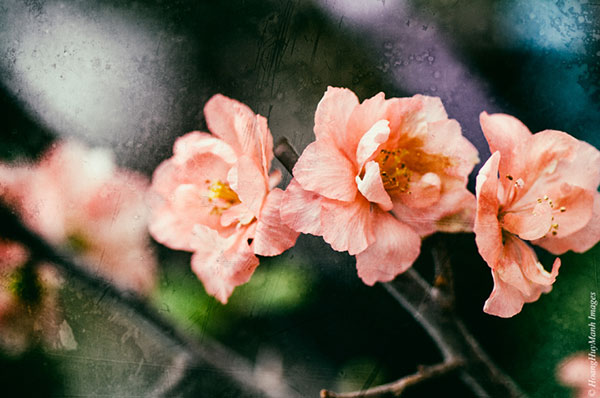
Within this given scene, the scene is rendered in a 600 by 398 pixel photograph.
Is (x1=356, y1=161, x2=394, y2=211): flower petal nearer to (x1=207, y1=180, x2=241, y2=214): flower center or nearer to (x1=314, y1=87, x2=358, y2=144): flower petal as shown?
(x1=314, y1=87, x2=358, y2=144): flower petal

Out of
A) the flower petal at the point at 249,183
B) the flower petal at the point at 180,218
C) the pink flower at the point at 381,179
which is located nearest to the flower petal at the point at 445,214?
the pink flower at the point at 381,179

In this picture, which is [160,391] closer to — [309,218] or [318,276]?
[318,276]

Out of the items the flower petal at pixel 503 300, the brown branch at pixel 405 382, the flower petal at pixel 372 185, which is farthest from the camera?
the brown branch at pixel 405 382

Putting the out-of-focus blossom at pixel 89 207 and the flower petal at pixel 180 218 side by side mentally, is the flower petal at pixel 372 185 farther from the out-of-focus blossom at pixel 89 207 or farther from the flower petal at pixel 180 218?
the out-of-focus blossom at pixel 89 207

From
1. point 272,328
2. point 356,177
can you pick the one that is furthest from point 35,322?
point 356,177

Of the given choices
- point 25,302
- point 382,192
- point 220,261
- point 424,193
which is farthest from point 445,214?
point 25,302

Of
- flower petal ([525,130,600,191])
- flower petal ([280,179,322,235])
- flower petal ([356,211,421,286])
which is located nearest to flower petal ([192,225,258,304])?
flower petal ([280,179,322,235])
